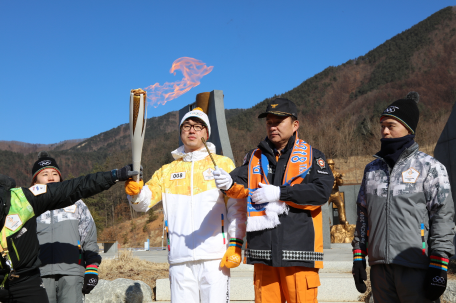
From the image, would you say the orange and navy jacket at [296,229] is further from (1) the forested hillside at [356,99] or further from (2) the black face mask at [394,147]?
(1) the forested hillside at [356,99]

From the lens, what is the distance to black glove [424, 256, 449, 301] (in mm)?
2504

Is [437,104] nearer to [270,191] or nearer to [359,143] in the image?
[359,143]

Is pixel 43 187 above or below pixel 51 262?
above

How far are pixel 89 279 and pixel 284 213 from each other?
2.08 metres

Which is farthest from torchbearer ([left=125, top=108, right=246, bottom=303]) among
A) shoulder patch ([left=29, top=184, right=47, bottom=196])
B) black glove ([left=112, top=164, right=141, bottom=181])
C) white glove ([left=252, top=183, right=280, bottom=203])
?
shoulder patch ([left=29, top=184, right=47, bottom=196])

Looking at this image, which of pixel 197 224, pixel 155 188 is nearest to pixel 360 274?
pixel 197 224

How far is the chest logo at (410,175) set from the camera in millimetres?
2775

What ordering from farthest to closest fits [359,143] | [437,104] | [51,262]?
1. [437,104]
2. [359,143]
3. [51,262]

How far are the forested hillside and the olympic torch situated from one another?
36126 millimetres

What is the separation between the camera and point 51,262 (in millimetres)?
3691

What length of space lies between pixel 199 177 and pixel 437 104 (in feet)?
224

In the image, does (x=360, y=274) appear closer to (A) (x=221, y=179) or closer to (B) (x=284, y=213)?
(B) (x=284, y=213)

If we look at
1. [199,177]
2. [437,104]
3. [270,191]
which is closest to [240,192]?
[270,191]

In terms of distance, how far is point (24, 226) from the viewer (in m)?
2.70
